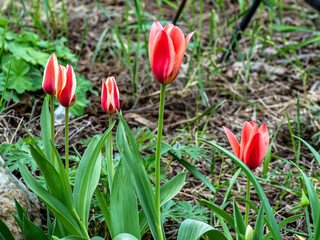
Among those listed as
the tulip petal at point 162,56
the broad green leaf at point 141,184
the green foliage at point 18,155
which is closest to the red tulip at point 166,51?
the tulip petal at point 162,56

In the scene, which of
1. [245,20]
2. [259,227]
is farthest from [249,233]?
[245,20]

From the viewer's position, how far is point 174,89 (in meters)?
2.87

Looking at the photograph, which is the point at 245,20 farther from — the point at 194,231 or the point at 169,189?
the point at 194,231

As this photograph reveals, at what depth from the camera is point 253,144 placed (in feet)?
3.89

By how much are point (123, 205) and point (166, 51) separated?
45 centimetres

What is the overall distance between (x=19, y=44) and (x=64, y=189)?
1.52 metres

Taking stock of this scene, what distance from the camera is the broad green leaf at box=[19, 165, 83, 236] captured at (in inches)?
47.3

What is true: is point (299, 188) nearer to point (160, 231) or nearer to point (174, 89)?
point (160, 231)

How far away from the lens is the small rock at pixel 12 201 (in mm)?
1438

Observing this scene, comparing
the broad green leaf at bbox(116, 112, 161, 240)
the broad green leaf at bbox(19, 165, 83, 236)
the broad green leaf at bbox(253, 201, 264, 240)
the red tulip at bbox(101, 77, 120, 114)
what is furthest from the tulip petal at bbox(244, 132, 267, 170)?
the broad green leaf at bbox(19, 165, 83, 236)

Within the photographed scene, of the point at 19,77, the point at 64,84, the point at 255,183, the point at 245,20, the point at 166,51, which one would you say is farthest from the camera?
the point at 245,20

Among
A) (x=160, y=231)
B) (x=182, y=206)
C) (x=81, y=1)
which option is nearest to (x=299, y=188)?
(x=182, y=206)

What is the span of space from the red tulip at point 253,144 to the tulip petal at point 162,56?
0.79 ft

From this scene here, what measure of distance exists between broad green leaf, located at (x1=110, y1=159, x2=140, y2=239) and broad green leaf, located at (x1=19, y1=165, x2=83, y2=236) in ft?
0.36
